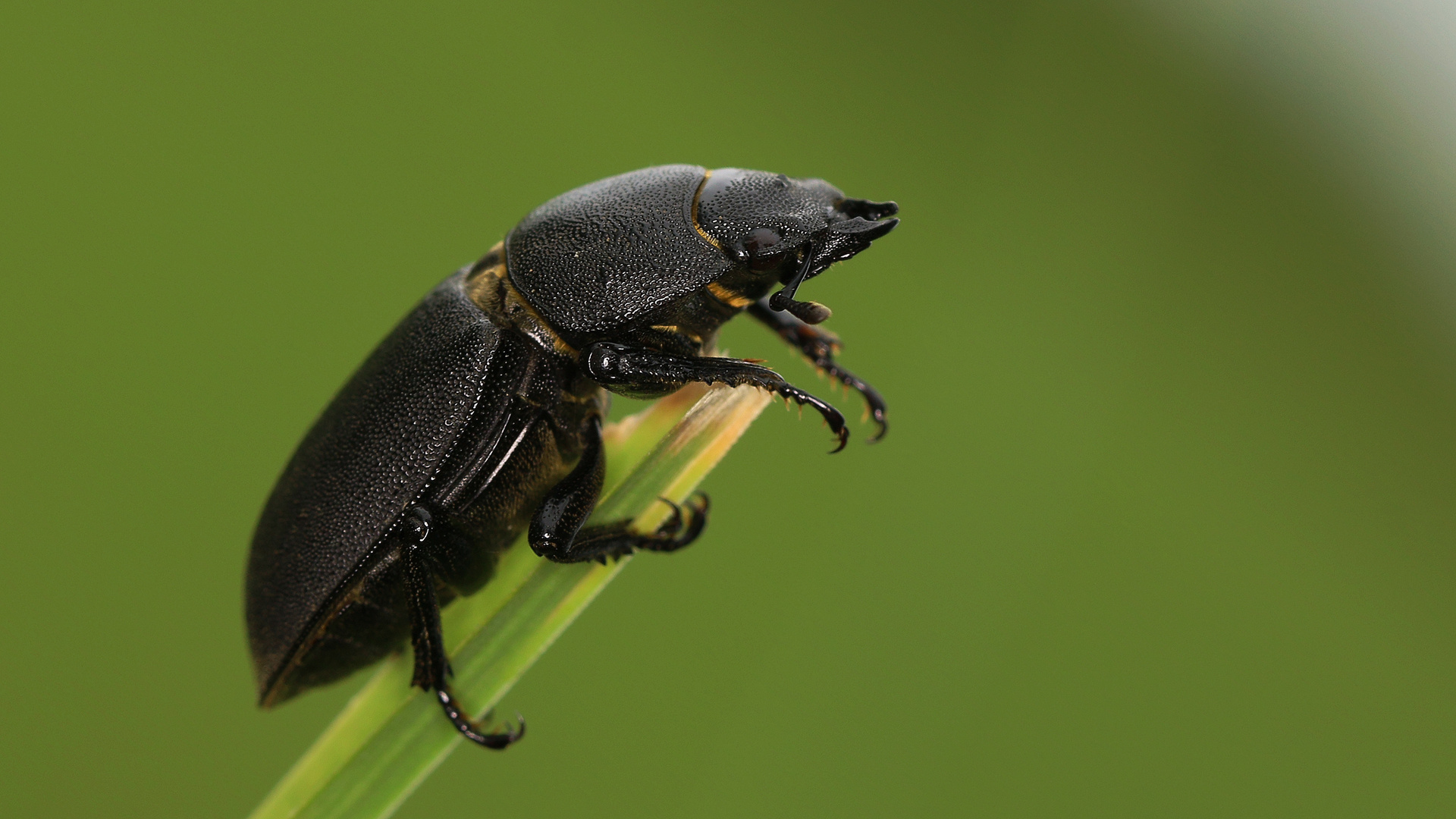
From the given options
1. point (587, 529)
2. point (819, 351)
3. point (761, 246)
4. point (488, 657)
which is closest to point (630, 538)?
point (587, 529)

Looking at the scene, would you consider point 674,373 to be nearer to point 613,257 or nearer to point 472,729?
point 613,257

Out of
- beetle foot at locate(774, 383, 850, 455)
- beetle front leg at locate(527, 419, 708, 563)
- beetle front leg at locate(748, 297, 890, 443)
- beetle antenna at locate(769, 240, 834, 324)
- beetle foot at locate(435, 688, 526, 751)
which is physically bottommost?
beetle foot at locate(435, 688, 526, 751)

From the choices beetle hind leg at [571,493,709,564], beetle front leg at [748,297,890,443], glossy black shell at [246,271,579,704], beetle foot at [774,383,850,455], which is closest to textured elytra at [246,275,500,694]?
glossy black shell at [246,271,579,704]

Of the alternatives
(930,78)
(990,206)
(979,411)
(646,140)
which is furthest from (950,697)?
(930,78)

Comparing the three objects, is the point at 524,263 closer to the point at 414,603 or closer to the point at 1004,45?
the point at 414,603

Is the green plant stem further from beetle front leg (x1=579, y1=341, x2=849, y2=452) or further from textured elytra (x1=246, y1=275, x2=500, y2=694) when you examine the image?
textured elytra (x1=246, y1=275, x2=500, y2=694)

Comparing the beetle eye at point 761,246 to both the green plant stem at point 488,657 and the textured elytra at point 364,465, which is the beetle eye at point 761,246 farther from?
the textured elytra at point 364,465

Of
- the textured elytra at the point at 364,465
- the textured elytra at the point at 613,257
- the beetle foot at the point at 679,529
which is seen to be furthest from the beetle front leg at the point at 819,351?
the textured elytra at the point at 364,465
